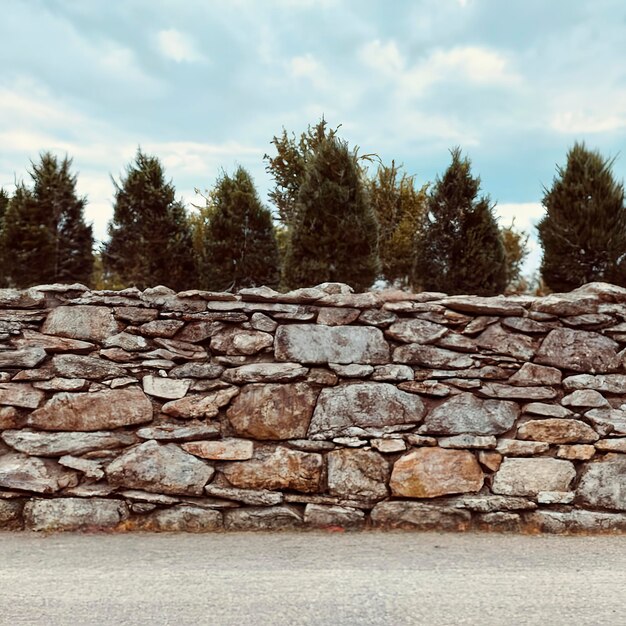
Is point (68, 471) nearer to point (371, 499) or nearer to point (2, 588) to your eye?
point (2, 588)

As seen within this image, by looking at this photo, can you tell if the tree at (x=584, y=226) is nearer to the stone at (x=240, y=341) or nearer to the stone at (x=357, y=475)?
the stone at (x=357, y=475)

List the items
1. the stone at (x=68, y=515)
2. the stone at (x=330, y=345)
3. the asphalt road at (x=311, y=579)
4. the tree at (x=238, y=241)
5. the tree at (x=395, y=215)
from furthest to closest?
1. the tree at (x=395, y=215)
2. the tree at (x=238, y=241)
3. the stone at (x=330, y=345)
4. the stone at (x=68, y=515)
5. the asphalt road at (x=311, y=579)

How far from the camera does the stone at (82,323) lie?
14.1ft

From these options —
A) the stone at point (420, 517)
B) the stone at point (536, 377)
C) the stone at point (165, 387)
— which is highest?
the stone at point (536, 377)

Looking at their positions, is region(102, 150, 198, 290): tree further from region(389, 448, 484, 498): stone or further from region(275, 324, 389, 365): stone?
region(389, 448, 484, 498): stone

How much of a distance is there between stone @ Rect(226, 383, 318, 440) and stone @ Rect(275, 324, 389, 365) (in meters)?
0.26

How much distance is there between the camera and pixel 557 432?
420 cm

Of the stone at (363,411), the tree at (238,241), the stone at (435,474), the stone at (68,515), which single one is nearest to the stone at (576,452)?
the stone at (435,474)

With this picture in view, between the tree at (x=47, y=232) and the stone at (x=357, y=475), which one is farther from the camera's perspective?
the tree at (x=47, y=232)

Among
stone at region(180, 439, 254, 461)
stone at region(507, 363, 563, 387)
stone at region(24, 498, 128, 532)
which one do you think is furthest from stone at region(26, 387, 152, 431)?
stone at region(507, 363, 563, 387)

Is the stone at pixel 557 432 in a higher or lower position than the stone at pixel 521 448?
higher

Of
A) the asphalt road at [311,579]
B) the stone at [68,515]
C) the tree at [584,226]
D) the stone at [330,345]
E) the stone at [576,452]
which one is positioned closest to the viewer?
the asphalt road at [311,579]

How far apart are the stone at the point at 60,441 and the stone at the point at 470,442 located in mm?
2169

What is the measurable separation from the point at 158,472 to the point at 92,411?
2.02ft
